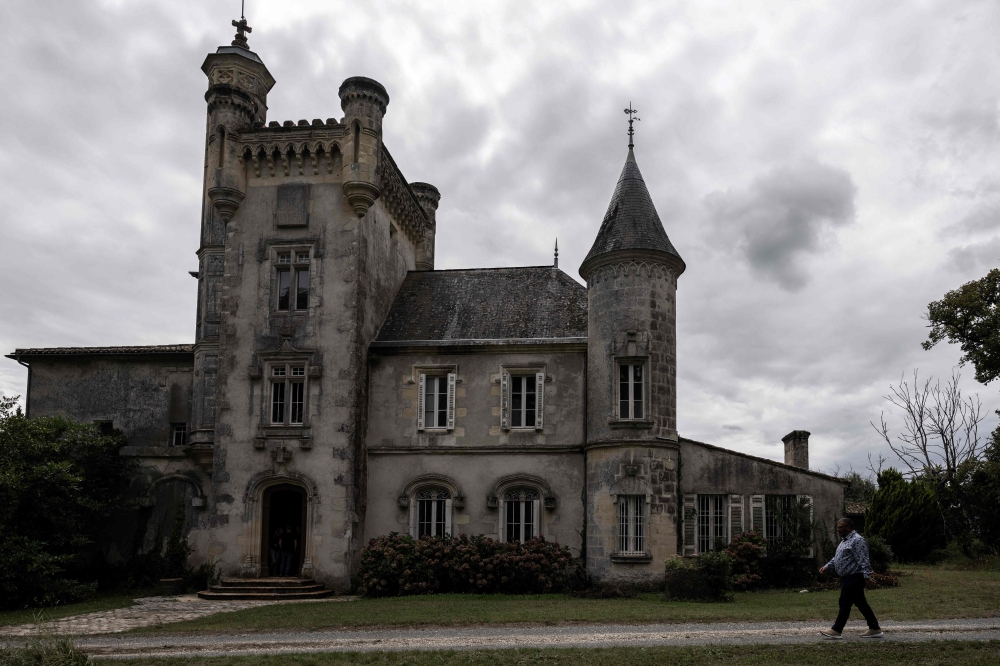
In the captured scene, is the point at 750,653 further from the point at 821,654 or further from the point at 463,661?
the point at 463,661

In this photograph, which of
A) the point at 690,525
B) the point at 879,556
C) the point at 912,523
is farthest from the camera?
the point at 912,523

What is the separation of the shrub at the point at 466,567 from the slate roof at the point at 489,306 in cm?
612

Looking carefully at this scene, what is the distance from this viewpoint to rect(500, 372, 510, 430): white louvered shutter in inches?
985

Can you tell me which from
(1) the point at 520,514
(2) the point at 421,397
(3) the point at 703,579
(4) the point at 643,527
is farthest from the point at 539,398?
(3) the point at 703,579

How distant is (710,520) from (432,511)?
7.74 m

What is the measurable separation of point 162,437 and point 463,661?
19.1 meters

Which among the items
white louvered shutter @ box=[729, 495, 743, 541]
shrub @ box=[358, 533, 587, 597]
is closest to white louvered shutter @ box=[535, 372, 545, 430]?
shrub @ box=[358, 533, 587, 597]

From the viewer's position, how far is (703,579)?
1992 cm

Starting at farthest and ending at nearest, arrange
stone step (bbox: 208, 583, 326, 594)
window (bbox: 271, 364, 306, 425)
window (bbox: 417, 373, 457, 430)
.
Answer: window (bbox: 417, 373, 457, 430)
window (bbox: 271, 364, 306, 425)
stone step (bbox: 208, 583, 326, 594)

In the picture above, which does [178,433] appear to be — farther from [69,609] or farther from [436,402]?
[436,402]

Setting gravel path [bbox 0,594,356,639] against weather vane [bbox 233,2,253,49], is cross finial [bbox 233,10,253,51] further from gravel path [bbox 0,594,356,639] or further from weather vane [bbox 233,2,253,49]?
gravel path [bbox 0,594,356,639]

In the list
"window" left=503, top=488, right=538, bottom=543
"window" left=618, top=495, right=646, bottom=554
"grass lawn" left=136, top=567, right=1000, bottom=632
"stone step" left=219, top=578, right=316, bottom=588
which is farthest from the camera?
"window" left=503, top=488, right=538, bottom=543

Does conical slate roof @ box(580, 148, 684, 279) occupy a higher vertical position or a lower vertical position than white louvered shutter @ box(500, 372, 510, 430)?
higher

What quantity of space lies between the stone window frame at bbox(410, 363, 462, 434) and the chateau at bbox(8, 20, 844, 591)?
3.3 inches
